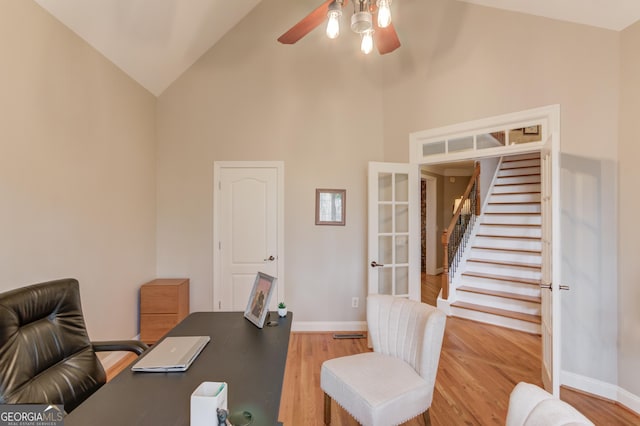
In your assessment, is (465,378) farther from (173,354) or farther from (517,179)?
(517,179)

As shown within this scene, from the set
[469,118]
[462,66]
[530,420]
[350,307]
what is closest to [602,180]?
[469,118]

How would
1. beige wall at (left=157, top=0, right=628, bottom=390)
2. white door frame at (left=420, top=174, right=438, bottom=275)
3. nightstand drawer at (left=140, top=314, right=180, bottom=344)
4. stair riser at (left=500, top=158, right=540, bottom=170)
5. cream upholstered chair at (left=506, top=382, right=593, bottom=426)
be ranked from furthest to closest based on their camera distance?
white door frame at (left=420, top=174, right=438, bottom=275), stair riser at (left=500, top=158, right=540, bottom=170), beige wall at (left=157, top=0, right=628, bottom=390), nightstand drawer at (left=140, top=314, right=180, bottom=344), cream upholstered chair at (left=506, top=382, right=593, bottom=426)

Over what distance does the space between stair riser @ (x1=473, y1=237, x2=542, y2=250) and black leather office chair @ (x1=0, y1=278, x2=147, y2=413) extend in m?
4.90

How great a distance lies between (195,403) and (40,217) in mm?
2078

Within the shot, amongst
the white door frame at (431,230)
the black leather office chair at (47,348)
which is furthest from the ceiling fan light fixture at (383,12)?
the white door frame at (431,230)

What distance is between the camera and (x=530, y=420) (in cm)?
79

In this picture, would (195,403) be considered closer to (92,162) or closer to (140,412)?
(140,412)

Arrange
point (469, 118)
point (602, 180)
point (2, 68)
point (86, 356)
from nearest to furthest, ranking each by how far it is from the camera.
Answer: point (86, 356) → point (2, 68) → point (602, 180) → point (469, 118)

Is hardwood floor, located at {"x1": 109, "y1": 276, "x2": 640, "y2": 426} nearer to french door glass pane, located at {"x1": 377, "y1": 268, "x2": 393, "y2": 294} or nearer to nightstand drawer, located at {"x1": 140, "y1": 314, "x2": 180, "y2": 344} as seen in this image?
nightstand drawer, located at {"x1": 140, "y1": 314, "x2": 180, "y2": 344}

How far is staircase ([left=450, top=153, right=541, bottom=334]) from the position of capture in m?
3.83

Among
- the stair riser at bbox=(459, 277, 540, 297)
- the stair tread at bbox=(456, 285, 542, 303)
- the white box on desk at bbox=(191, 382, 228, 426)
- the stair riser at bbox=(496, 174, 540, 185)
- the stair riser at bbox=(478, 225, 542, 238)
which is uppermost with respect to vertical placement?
the stair riser at bbox=(496, 174, 540, 185)

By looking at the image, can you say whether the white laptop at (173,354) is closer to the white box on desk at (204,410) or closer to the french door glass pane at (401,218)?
the white box on desk at (204,410)

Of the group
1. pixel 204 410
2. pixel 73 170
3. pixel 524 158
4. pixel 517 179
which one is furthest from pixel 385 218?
pixel 524 158

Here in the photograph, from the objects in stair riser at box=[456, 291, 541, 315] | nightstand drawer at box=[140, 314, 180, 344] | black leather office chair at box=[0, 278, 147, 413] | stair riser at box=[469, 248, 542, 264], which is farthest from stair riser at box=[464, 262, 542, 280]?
black leather office chair at box=[0, 278, 147, 413]
